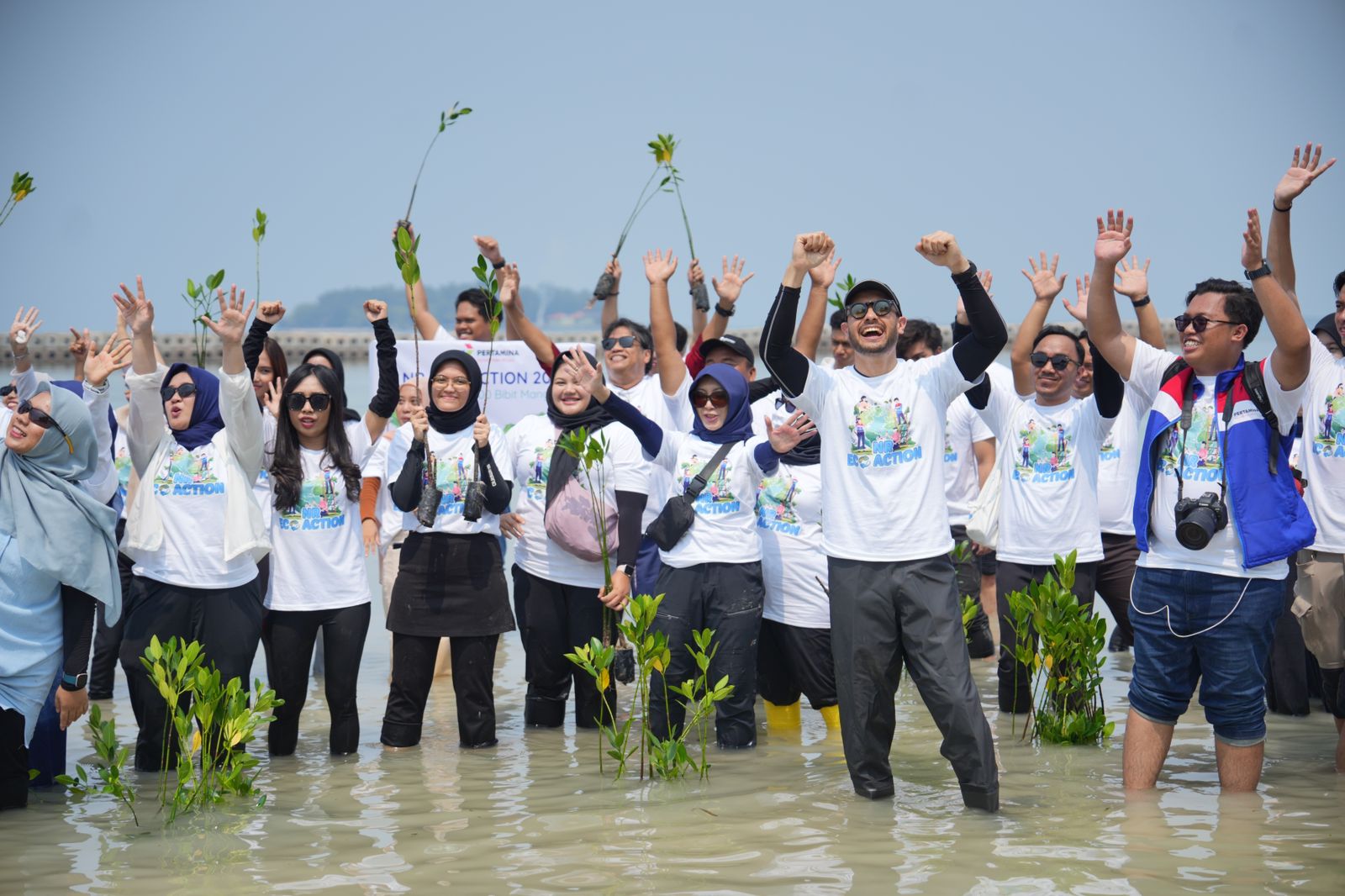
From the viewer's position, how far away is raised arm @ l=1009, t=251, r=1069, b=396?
682 centimetres

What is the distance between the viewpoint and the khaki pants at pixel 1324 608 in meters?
5.95

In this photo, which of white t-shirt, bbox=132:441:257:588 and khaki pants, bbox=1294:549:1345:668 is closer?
khaki pants, bbox=1294:549:1345:668

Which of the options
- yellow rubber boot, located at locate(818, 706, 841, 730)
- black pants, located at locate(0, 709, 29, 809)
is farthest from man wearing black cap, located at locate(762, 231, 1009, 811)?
black pants, located at locate(0, 709, 29, 809)

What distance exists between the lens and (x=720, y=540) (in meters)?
6.73

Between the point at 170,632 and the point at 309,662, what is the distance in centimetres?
79

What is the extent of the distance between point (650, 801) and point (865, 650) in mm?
1135

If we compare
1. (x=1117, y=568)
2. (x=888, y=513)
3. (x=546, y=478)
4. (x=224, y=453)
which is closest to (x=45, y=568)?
(x=224, y=453)

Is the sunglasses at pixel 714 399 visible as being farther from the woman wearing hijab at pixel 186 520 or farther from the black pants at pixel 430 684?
the woman wearing hijab at pixel 186 520

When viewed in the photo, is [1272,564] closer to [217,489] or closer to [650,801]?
[650,801]

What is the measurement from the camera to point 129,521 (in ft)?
20.9

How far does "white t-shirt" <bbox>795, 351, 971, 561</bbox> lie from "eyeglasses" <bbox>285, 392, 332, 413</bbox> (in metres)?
2.62

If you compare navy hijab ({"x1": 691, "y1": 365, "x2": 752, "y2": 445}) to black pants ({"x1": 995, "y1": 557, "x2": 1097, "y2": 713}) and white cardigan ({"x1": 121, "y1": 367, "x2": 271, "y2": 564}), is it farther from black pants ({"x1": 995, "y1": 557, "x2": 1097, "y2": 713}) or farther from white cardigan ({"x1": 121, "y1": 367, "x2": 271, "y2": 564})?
white cardigan ({"x1": 121, "y1": 367, "x2": 271, "y2": 564})

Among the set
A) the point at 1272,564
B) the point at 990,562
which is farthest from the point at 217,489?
the point at 990,562

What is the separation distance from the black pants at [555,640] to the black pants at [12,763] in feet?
8.46
